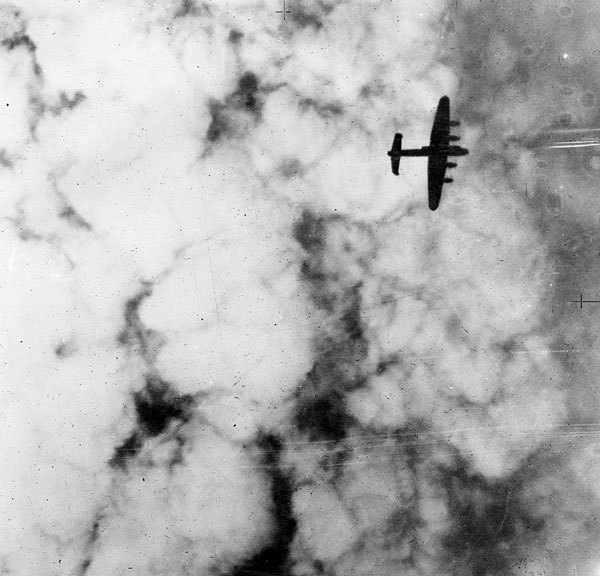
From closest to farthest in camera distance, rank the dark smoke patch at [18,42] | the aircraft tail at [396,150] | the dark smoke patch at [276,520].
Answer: the aircraft tail at [396,150]
the dark smoke patch at [18,42]
the dark smoke patch at [276,520]

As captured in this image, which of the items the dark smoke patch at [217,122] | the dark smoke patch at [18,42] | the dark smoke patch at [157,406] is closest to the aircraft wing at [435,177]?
the dark smoke patch at [217,122]

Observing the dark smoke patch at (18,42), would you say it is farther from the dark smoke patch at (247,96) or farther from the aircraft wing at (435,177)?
the aircraft wing at (435,177)

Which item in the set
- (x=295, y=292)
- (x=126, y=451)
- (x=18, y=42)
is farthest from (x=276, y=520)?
(x=18, y=42)

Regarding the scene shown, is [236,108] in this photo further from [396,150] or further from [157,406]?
[157,406]

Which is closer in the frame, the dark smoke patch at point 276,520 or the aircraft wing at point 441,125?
the aircraft wing at point 441,125

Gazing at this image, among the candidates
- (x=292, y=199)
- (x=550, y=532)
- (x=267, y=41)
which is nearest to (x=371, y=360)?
(x=292, y=199)

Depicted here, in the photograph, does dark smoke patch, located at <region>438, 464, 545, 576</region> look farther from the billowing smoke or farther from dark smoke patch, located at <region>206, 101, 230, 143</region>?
dark smoke patch, located at <region>206, 101, 230, 143</region>
